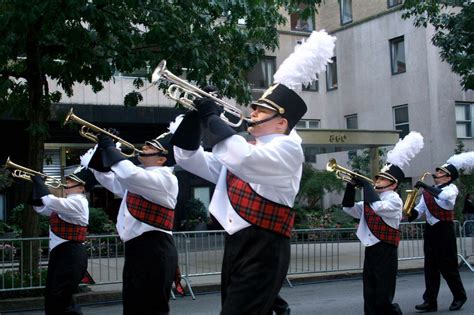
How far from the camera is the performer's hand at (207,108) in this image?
4.43m

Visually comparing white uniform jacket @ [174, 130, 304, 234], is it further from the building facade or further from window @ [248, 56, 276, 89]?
window @ [248, 56, 276, 89]

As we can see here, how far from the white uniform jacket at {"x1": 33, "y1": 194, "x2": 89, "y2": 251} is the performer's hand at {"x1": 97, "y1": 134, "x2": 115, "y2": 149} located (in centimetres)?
208

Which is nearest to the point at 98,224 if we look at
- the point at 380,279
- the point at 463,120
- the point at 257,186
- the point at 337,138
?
the point at 337,138

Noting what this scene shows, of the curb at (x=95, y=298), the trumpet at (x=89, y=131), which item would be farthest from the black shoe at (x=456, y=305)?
the trumpet at (x=89, y=131)

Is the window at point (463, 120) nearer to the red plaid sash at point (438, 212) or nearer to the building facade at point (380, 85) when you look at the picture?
the building facade at point (380, 85)

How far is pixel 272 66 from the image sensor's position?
28125mm

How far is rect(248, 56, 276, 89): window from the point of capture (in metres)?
27.2

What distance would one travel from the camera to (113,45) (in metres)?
10.9

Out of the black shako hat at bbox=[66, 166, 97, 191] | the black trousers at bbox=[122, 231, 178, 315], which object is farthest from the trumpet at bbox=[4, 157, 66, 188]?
the black trousers at bbox=[122, 231, 178, 315]

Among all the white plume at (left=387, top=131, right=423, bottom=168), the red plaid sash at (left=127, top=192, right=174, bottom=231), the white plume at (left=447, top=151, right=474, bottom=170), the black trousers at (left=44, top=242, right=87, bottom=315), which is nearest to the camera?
the red plaid sash at (left=127, top=192, right=174, bottom=231)

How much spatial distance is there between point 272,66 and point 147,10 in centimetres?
1754

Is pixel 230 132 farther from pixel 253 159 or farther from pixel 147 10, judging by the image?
pixel 147 10

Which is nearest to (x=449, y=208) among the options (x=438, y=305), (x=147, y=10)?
(x=438, y=305)

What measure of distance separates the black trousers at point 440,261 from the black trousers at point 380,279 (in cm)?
182
